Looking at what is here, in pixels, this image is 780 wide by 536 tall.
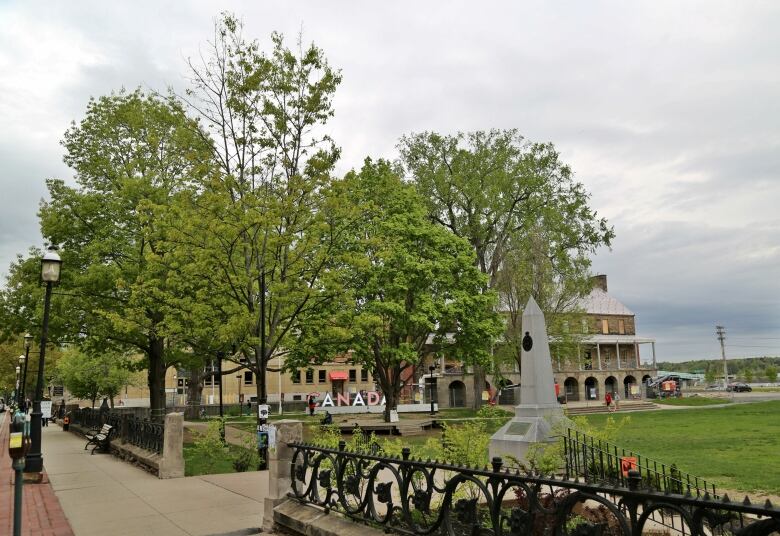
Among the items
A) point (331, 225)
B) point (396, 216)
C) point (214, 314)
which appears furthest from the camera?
point (396, 216)

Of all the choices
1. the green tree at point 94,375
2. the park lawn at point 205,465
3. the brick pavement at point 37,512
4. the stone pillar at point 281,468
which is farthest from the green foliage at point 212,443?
the green tree at point 94,375

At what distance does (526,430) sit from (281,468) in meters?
7.06

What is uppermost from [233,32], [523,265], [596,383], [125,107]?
[125,107]

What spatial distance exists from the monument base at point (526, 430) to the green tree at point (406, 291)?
1357 centimetres

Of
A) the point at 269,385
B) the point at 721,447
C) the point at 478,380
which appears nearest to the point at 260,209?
the point at 721,447

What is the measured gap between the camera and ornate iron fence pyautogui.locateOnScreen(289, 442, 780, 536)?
136 inches

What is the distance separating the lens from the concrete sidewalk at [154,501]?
351 inches

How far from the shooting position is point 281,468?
8414 mm

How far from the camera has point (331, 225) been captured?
16656mm

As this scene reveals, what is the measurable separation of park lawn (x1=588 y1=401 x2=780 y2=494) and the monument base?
3248mm

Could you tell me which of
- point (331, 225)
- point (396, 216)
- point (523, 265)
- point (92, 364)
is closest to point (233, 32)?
point (331, 225)

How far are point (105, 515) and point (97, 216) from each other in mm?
19140

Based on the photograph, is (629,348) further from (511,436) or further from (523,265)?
(511,436)

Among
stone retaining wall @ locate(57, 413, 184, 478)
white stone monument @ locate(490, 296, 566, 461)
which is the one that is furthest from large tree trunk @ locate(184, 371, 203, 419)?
white stone monument @ locate(490, 296, 566, 461)
